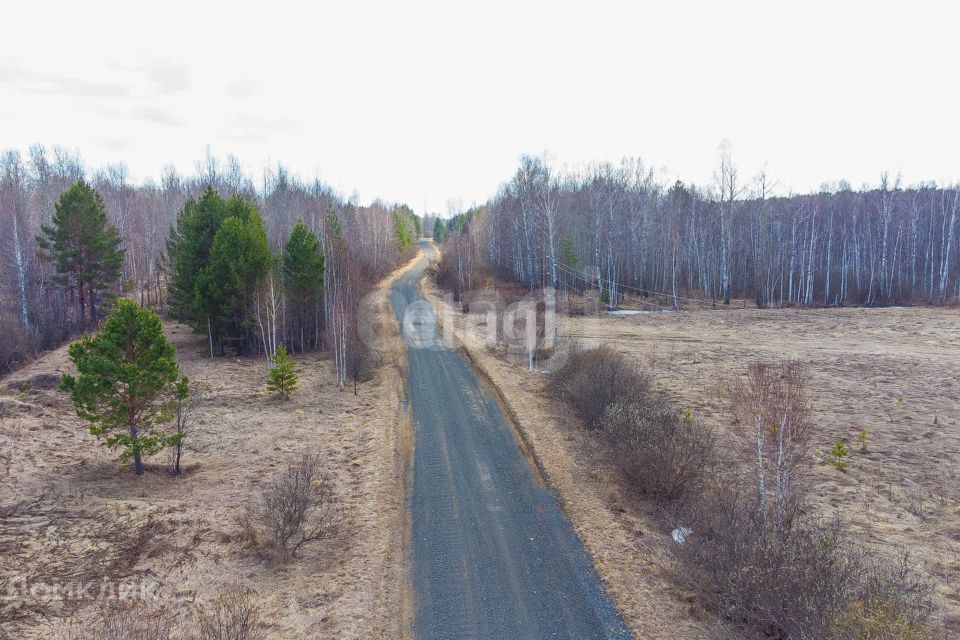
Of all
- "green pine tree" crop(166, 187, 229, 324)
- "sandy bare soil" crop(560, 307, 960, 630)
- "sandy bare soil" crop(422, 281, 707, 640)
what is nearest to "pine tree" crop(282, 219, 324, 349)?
"green pine tree" crop(166, 187, 229, 324)

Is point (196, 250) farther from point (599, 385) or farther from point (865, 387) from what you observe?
point (865, 387)

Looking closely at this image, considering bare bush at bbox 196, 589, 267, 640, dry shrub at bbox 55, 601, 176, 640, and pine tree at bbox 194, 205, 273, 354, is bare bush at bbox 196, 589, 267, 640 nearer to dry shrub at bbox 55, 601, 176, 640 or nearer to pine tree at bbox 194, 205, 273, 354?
dry shrub at bbox 55, 601, 176, 640

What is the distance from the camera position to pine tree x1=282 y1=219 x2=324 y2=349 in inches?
1176

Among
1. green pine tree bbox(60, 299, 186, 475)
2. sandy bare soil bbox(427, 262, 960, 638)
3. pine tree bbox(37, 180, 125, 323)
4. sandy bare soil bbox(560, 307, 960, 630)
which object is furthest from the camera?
pine tree bbox(37, 180, 125, 323)

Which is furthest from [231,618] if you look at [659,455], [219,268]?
[219,268]

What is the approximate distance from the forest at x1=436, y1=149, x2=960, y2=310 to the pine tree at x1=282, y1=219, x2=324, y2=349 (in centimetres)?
2094

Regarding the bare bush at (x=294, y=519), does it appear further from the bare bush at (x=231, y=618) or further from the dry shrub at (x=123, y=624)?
the dry shrub at (x=123, y=624)

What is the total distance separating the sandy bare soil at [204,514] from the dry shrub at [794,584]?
17.3 feet

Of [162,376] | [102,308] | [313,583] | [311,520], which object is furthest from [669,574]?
[102,308]

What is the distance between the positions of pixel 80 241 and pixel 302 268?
1338cm

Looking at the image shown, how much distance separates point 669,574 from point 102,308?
39240mm

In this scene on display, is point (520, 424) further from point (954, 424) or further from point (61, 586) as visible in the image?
point (954, 424)

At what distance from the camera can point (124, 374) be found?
1284cm

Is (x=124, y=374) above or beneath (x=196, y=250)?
beneath
